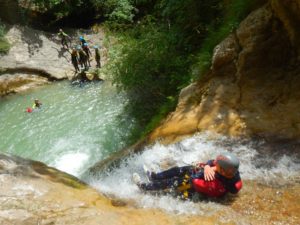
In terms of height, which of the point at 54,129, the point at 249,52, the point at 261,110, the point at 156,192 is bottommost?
the point at 54,129

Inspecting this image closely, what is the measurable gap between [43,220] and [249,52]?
4729 mm

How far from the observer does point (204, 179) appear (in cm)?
539

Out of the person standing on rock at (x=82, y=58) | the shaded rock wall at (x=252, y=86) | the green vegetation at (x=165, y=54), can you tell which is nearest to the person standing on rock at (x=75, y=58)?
the person standing on rock at (x=82, y=58)

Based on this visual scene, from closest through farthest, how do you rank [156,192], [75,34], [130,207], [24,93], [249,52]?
[130,207], [156,192], [249,52], [24,93], [75,34]

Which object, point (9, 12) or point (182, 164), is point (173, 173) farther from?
point (9, 12)

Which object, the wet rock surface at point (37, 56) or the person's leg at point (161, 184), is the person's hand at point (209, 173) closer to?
the person's leg at point (161, 184)

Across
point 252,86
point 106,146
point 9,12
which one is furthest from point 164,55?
point 9,12

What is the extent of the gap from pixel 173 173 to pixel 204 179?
637 millimetres

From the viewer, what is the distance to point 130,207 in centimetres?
Answer: 548

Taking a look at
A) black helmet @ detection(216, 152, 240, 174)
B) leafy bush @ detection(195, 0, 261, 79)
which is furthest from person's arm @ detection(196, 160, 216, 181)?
leafy bush @ detection(195, 0, 261, 79)

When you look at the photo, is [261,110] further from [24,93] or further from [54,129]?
[24,93]

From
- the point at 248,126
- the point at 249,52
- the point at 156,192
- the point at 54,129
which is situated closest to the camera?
the point at 156,192

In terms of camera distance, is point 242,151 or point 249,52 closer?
point 242,151

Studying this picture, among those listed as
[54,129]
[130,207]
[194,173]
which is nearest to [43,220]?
[130,207]
